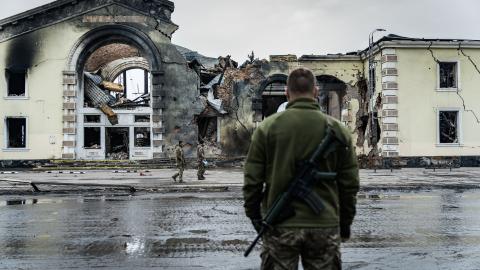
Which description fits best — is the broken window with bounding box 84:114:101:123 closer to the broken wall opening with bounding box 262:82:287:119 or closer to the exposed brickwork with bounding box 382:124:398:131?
the broken wall opening with bounding box 262:82:287:119

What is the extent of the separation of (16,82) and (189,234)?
26.2 metres

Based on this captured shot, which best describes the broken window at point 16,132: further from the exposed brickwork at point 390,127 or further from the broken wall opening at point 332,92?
the exposed brickwork at point 390,127

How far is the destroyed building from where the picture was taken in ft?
97.0

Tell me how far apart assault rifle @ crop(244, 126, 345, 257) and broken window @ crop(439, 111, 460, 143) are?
28.2 meters

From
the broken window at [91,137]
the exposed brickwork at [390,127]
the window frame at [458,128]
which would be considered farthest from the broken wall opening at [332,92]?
the broken window at [91,137]

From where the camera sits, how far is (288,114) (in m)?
3.77

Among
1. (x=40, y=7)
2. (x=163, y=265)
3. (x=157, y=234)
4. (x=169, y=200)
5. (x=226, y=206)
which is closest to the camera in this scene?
(x=163, y=265)

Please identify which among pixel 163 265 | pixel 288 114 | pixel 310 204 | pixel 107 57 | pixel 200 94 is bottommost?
pixel 163 265

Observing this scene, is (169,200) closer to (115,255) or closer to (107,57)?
(115,255)

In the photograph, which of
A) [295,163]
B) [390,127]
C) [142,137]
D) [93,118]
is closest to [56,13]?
[93,118]

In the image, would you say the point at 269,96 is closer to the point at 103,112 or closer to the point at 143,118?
the point at 143,118

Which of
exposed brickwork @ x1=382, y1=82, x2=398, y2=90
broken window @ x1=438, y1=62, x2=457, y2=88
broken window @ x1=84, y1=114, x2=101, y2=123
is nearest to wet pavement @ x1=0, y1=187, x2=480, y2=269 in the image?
exposed brickwork @ x1=382, y1=82, x2=398, y2=90

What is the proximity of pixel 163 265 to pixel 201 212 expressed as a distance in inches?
198

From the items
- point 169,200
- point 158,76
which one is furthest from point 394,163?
point 169,200
